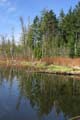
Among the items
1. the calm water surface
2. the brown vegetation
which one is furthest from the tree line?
the calm water surface

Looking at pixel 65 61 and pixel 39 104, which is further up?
pixel 65 61

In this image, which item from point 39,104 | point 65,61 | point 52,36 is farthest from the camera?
point 52,36

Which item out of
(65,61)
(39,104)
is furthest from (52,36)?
(39,104)

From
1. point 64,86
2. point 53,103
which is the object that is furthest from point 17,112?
point 64,86

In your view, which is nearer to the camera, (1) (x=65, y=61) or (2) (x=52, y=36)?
(1) (x=65, y=61)

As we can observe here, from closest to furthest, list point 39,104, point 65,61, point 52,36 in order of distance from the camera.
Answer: point 39,104, point 65,61, point 52,36

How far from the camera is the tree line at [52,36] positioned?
6781 cm

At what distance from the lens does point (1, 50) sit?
9762 centimetres

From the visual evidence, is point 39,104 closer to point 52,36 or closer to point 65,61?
point 65,61

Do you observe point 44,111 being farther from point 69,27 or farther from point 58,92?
point 69,27

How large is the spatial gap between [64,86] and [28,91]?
5234 millimetres

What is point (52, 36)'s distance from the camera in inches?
3091

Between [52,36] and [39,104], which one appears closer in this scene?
[39,104]

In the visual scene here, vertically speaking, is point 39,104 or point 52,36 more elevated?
point 52,36
